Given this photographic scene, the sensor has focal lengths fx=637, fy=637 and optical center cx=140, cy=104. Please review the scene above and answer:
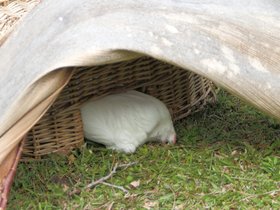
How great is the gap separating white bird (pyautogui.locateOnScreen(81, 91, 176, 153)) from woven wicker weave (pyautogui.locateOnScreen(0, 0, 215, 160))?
0.06 m

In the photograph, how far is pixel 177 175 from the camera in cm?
292

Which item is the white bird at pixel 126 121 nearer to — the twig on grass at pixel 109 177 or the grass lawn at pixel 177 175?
the grass lawn at pixel 177 175

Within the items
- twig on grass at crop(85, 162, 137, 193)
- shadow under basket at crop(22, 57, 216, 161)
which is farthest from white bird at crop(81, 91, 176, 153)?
twig on grass at crop(85, 162, 137, 193)

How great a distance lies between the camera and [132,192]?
283cm

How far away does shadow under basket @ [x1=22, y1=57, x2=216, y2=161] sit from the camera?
310cm

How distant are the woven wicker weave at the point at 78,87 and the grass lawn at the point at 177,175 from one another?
3.2 inches

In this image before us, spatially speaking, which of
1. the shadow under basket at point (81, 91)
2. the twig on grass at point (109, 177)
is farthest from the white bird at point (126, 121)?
the twig on grass at point (109, 177)

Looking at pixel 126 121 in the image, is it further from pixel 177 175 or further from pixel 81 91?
pixel 177 175

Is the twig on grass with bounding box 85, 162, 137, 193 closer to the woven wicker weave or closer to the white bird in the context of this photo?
the white bird

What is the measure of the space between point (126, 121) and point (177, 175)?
0.47m

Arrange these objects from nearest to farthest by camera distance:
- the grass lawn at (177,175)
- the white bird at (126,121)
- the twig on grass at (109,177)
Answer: the grass lawn at (177,175)
the twig on grass at (109,177)
the white bird at (126,121)

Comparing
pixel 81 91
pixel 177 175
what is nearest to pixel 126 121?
pixel 81 91

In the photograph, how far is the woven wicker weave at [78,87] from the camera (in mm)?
3098

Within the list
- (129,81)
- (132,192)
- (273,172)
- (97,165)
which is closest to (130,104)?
(129,81)
